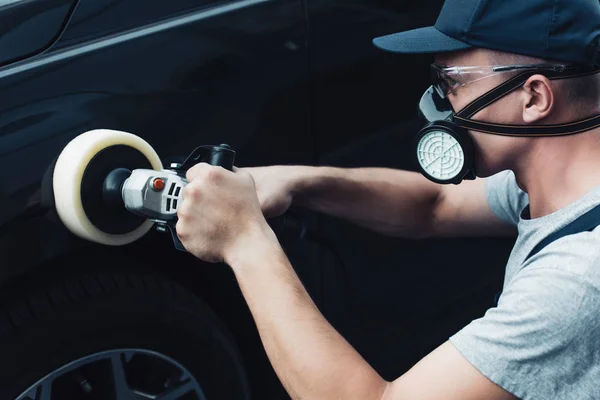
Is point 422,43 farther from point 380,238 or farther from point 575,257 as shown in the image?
point 380,238

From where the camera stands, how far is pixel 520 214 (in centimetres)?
222

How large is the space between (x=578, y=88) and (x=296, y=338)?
744 millimetres

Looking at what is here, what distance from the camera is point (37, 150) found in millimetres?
1894

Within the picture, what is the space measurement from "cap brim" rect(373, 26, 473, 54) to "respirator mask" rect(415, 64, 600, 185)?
6cm

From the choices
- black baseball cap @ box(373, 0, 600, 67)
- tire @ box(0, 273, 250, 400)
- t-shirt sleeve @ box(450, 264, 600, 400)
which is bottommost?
tire @ box(0, 273, 250, 400)

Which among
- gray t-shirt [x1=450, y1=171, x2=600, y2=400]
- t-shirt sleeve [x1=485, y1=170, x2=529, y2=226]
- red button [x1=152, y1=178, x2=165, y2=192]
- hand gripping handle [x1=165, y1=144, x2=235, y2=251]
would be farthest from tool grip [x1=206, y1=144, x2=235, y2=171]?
t-shirt sleeve [x1=485, y1=170, x2=529, y2=226]

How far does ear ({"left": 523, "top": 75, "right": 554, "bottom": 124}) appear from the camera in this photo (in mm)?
1909

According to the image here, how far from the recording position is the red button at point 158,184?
1895 millimetres

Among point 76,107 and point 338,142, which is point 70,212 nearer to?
point 76,107

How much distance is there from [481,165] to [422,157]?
134mm

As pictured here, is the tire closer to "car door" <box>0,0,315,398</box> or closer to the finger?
"car door" <box>0,0,315,398</box>

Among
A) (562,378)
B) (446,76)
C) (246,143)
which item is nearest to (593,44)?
(446,76)

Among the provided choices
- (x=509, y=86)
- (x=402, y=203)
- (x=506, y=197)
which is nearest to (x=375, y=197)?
(x=402, y=203)

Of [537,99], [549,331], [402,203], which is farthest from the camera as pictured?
[402,203]
